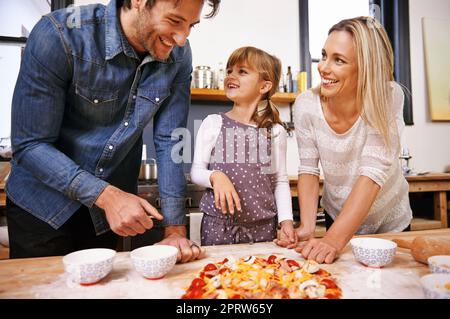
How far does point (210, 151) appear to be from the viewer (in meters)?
1.18

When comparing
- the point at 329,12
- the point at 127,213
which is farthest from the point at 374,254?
the point at 329,12

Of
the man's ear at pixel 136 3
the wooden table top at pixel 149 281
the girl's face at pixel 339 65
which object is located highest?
the man's ear at pixel 136 3

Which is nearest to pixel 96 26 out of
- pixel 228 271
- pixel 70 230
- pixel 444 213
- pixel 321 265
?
pixel 70 230

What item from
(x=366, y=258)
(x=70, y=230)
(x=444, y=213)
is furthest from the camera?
(x=444, y=213)

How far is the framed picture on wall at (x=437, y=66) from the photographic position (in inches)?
101

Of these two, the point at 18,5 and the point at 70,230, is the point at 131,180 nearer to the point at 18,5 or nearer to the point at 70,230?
the point at 70,230

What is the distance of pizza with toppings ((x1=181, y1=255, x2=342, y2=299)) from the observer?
1.82 ft

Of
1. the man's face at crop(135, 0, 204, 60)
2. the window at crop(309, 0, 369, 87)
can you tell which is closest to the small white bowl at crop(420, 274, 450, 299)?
the man's face at crop(135, 0, 204, 60)

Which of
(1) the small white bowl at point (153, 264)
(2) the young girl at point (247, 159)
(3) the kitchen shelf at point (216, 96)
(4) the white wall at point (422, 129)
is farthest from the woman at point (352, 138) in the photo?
(4) the white wall at point (422, 129)

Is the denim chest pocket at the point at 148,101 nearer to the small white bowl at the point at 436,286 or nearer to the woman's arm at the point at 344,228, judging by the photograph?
the woman's arm at the point at 344,228

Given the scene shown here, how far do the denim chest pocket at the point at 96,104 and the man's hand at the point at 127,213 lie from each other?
27 centimetres

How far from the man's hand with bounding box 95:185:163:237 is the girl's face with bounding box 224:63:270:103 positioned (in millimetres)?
680

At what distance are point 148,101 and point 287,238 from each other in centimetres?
56
